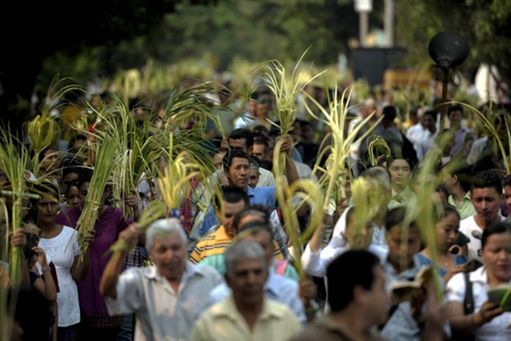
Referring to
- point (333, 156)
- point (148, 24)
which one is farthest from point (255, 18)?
point (333, 156)

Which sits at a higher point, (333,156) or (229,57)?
(333,156)

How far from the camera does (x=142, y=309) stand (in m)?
8.96

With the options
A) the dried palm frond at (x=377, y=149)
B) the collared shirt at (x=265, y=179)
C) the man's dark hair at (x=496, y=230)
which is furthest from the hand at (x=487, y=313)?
the collared shirt at (x=265, y=179)

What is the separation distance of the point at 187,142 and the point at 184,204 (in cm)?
129

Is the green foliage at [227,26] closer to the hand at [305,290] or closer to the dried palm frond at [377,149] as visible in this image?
the dried palm frond at [377,149]

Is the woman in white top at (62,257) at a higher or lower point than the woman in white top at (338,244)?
lower

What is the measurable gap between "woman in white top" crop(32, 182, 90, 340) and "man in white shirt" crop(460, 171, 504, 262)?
9.08 feet

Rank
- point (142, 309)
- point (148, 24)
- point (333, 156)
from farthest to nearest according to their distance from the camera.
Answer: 1. point (148, 24)
2. point (333, 156)
3. point (142, 309)

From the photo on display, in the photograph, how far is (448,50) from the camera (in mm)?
17828

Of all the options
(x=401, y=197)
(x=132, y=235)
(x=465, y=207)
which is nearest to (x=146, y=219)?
(x=132, y=235)

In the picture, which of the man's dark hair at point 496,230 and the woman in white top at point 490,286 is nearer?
the woman in white top at point 490,286

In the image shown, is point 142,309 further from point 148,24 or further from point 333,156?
point 148,24

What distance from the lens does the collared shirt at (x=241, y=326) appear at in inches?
316

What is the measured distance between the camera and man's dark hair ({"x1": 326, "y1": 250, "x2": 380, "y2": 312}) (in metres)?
7.74
